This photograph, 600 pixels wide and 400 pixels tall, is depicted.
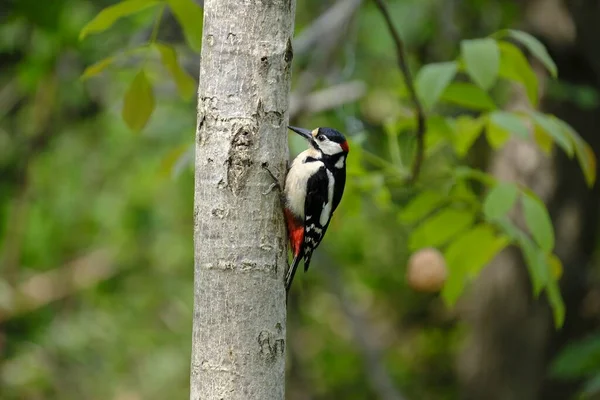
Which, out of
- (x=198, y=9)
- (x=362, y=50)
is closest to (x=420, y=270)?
(x=198, y=9)

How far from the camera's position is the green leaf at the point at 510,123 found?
2369 millimetres

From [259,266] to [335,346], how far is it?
5106 millimetres

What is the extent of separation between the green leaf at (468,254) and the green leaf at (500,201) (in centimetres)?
28

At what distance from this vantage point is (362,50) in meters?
5.34

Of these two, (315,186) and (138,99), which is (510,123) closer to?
(315,186)

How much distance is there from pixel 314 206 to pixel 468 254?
1.84 feet

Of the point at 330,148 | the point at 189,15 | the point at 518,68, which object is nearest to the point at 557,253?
the point at 330,148

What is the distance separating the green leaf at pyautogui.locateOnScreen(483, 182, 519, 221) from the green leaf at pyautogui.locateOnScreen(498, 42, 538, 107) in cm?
29

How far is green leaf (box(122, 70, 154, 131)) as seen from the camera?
2.61 m

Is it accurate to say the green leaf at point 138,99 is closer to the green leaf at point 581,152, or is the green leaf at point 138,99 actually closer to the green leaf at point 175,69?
the green leaf at point 175,69

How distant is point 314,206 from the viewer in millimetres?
2617

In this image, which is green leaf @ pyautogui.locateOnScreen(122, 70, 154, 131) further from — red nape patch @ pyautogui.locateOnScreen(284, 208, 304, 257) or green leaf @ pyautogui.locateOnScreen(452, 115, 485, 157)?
green leaf @ pyautogui.locateOnScreen(452, 115, 485, 157)

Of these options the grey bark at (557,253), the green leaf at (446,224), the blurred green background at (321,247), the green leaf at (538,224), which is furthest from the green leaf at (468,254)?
the grey bark at (557,253)

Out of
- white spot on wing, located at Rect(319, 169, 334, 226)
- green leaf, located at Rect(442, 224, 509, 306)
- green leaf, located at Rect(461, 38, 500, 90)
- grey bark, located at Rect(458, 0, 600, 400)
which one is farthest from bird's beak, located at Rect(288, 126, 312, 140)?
grey bark, located at Rect(458, 0, 600, 400)
